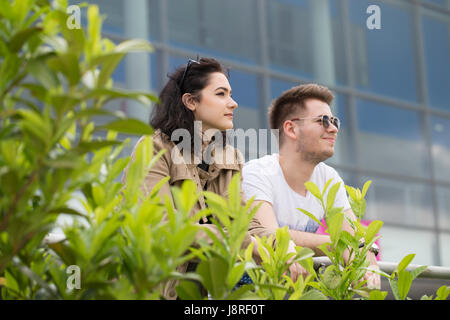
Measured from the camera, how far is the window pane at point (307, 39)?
31.7ft

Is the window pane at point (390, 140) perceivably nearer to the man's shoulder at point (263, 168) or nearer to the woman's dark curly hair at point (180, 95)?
the man's shoulder at point (263, 168)

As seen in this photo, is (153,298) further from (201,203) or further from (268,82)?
(268,82)

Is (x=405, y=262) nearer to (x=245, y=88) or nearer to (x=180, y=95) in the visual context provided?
(x=180, y=95)

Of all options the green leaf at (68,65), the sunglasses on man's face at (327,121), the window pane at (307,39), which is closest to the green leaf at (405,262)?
the green leaf at (68,65)

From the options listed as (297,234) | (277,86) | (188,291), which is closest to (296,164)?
(297,234)

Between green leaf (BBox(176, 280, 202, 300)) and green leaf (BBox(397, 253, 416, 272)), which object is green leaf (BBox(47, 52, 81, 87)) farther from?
green leaf (BBox(397, 253, 416, 272))

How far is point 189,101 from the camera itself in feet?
10.0

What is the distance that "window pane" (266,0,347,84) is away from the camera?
9.66 m

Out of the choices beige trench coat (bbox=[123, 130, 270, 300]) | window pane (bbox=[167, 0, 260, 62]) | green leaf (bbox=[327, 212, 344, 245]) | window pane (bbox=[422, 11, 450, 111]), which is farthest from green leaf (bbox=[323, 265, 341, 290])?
window pane (bbox=[422, 11, 450, 111])

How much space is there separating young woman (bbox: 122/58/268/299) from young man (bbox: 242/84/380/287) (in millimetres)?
211

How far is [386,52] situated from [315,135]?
26.3 ft

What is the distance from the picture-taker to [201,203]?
2.68 metres
